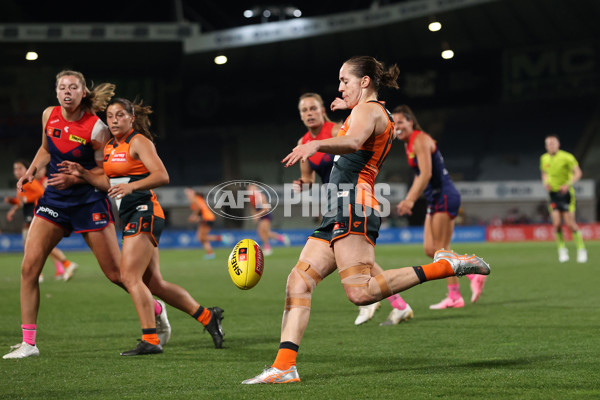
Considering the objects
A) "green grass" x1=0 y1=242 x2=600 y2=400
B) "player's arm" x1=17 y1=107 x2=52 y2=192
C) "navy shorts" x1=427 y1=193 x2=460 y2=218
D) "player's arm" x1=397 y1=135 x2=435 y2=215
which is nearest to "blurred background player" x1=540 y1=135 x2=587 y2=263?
"green grass" x1=0 y1=242 x2=600 y2=400

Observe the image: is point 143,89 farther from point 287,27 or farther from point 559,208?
point 559,208

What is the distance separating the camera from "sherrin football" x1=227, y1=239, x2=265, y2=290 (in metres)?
5.45

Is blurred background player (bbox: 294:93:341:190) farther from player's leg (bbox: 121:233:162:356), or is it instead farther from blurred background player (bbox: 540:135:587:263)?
blurred background player (bbox: 540:135:587:263)

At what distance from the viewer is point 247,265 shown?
546cm

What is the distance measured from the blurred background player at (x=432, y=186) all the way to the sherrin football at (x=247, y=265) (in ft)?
12.1

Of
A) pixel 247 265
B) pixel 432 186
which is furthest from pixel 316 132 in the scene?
pixel 432 186

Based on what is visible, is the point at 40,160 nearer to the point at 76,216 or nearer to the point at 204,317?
the point at 76,216

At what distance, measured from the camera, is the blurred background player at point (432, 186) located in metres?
8.86

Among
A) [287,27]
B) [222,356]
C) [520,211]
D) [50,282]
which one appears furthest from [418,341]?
A: [520,211]

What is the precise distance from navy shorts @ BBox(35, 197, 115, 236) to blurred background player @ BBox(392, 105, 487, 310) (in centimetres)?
389

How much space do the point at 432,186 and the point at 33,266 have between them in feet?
16.2

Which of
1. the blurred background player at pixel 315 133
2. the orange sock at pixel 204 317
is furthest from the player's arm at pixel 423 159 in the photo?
the orange sock at pixel 204 317

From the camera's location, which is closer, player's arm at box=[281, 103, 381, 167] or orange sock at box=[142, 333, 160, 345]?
player's arm at box=[281, 103, 381, 167]

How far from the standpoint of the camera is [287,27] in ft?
114
